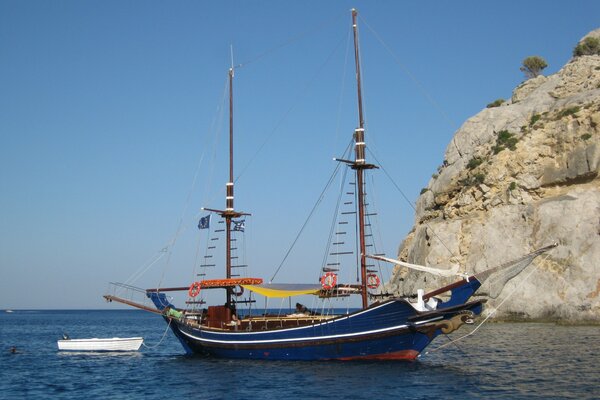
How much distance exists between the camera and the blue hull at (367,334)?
34188mm

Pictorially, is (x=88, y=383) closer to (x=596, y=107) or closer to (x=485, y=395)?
(x=485, y=395)

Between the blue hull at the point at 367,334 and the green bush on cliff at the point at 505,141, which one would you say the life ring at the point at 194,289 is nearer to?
the blue hull at the point at 367,334

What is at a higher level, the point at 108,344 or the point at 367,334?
the point at 367,334

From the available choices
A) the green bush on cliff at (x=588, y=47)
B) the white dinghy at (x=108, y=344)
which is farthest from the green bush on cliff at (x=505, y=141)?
the white dinghy at (x=108, y=344)

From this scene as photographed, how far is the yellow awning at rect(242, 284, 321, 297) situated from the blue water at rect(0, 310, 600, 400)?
4757 mm

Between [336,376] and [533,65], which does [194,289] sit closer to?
[336,376]

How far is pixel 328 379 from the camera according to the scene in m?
31.0

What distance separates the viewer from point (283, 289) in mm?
42656

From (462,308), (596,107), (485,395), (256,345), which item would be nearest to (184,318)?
(256,345)

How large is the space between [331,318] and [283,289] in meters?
6.94

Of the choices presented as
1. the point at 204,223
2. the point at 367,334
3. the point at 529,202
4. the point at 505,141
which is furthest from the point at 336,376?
the point at 505,141

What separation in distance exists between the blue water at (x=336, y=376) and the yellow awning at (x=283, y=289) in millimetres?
4757

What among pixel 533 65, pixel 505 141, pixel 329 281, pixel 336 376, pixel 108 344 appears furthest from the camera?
pixel 533 65

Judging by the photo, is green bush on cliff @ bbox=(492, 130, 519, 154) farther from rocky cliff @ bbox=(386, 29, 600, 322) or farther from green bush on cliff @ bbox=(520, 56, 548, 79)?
green bush on cliff @ bbox=(520, 56, 548, 79)
